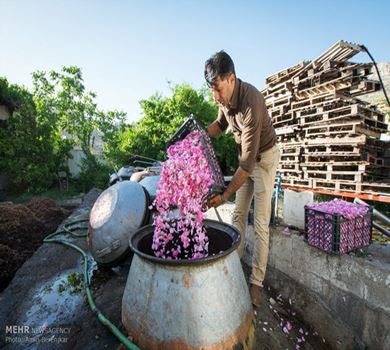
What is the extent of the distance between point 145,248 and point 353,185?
576 centimetres

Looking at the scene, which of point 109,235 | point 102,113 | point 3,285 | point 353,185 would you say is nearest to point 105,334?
point 109,235

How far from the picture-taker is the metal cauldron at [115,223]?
3.27 metres

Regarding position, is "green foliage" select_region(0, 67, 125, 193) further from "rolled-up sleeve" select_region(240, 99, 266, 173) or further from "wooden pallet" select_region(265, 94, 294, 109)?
"rolled-up sleeve" select_region(240, 99, 266, 173)

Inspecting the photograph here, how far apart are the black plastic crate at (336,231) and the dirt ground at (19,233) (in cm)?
466

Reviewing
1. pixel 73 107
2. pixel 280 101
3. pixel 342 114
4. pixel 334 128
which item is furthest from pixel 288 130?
pixel 73 107

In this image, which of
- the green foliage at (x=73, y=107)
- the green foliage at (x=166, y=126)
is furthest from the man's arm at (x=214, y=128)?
the green foliage at (x=73, y=107)

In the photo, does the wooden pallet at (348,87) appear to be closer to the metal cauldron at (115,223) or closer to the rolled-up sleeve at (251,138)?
the rolled-up sleeve at (251,138)

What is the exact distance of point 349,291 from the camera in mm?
2607

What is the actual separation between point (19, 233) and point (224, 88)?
18.6 feet

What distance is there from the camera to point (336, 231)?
103 inches

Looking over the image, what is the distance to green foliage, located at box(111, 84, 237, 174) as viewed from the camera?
38.3 ft

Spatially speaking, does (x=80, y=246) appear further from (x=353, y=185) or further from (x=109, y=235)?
(x=353, y=185)

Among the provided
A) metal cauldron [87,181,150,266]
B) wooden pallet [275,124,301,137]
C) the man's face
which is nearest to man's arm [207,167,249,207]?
the man's face

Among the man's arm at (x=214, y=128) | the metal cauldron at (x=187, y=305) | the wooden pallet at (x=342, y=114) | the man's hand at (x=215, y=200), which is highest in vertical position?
the wooden pallet at (x=342, y=114)
